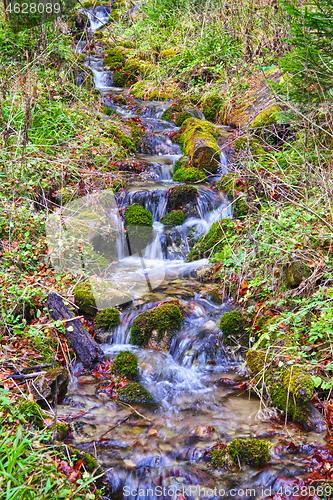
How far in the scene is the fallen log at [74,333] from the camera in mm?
4262

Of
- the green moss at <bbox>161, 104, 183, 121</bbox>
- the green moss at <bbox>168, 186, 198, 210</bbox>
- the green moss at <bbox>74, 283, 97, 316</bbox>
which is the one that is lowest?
the green moss at <bbox>74, 283, 97, 316</bbox>

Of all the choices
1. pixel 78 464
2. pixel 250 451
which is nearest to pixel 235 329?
pixel 250 451

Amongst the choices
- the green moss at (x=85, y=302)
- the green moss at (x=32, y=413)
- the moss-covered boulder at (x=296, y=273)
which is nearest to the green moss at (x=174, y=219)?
the green moss at (x=85, y=302)

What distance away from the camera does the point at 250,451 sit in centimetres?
309

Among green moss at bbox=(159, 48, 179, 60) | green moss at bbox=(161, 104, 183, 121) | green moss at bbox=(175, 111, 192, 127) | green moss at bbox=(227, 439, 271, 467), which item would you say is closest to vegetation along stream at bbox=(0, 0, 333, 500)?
green moss at bbox=(227, 439, 271, 467)

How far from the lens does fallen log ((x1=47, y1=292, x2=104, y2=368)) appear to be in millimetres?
4262

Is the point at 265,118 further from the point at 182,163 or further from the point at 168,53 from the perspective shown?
the point at 168,53

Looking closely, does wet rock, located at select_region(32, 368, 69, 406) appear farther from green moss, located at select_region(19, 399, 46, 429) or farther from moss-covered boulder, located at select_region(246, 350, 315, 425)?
moss-covered boulder, located at select_region(246, 350, 315, 425)

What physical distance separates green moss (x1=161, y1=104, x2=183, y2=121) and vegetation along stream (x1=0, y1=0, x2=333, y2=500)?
69.8 inches

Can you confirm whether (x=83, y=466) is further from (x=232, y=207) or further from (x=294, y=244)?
(x=232, y=207)

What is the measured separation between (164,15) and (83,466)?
14.7 m

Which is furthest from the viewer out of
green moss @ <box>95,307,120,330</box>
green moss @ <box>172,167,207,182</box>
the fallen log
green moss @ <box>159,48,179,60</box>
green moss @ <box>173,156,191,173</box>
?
green moss @ <box>159,48,179,60</box>

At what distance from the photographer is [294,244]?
4.07m

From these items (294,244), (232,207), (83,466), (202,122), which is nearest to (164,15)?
(202,122)
